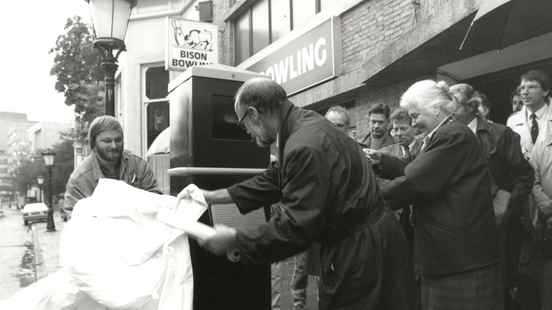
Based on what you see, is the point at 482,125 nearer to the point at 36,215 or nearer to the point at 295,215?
the point at 295,215

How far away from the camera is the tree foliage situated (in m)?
18.5

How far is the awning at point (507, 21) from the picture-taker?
3.96 m

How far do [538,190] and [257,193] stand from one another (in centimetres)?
232

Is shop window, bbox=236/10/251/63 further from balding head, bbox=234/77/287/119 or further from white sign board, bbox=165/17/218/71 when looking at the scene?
balding head, bbox=234/77/287/119

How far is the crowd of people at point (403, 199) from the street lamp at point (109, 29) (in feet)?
11.2

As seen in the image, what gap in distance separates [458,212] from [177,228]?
1.63m

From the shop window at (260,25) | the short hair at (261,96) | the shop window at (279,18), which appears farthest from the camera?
the shop window at (260,25)

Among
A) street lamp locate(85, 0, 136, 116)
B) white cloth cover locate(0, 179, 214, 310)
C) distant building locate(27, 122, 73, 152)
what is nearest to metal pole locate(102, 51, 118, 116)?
street lamp locate(85, 0, 136, 116)

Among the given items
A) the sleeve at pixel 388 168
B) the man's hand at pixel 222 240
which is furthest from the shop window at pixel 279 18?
the man's hand at pixel 222 240

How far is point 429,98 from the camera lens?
3.40 m

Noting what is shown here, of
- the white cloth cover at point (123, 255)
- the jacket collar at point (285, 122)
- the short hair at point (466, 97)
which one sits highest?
the short hair at point (466, 97)

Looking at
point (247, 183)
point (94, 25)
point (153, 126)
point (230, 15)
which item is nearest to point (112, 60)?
point (94, 25)

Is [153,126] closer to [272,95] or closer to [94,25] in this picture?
[94,25]

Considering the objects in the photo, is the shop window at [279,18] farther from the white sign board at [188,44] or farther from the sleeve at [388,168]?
the sleeve at [388,168]
